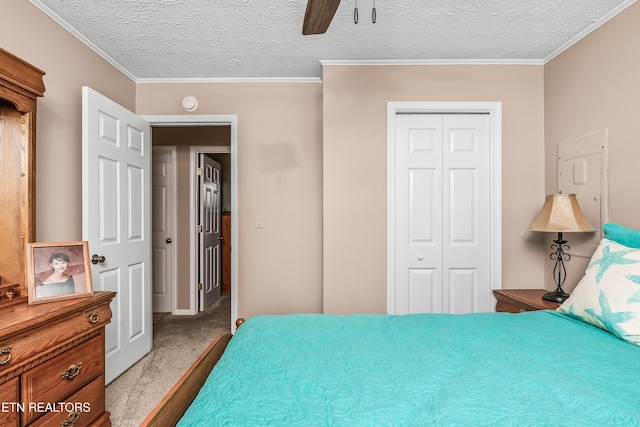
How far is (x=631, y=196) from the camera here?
1.93 m

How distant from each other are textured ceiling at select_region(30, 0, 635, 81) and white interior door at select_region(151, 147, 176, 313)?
1403 millimetres

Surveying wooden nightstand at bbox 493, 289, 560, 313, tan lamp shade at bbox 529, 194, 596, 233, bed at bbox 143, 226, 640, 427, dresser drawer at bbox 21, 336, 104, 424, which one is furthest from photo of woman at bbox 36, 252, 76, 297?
tan lamp shade at bbox 529, 194, 596, 233

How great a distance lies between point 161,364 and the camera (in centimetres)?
275

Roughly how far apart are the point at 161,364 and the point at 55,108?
2.02 meters

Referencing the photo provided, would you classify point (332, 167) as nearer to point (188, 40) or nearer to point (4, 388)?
point (188, 40)

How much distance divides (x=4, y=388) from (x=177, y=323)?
262 cm

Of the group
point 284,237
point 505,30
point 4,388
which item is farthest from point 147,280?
point 505,30

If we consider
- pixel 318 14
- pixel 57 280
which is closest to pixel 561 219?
pixel 318 14

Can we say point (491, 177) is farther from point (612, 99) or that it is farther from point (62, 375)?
point (62, 375)

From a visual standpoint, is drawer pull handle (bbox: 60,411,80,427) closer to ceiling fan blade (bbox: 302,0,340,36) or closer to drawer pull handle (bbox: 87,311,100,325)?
drawer pull handle (bbox: 87,311,100,325)

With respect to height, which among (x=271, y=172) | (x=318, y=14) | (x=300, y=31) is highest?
(x=300, y=31)

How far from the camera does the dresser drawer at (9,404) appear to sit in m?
1.27

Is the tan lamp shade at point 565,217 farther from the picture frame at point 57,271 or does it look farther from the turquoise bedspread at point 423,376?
the picture frame at point 57,271

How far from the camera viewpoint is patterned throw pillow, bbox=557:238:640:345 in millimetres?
1325
